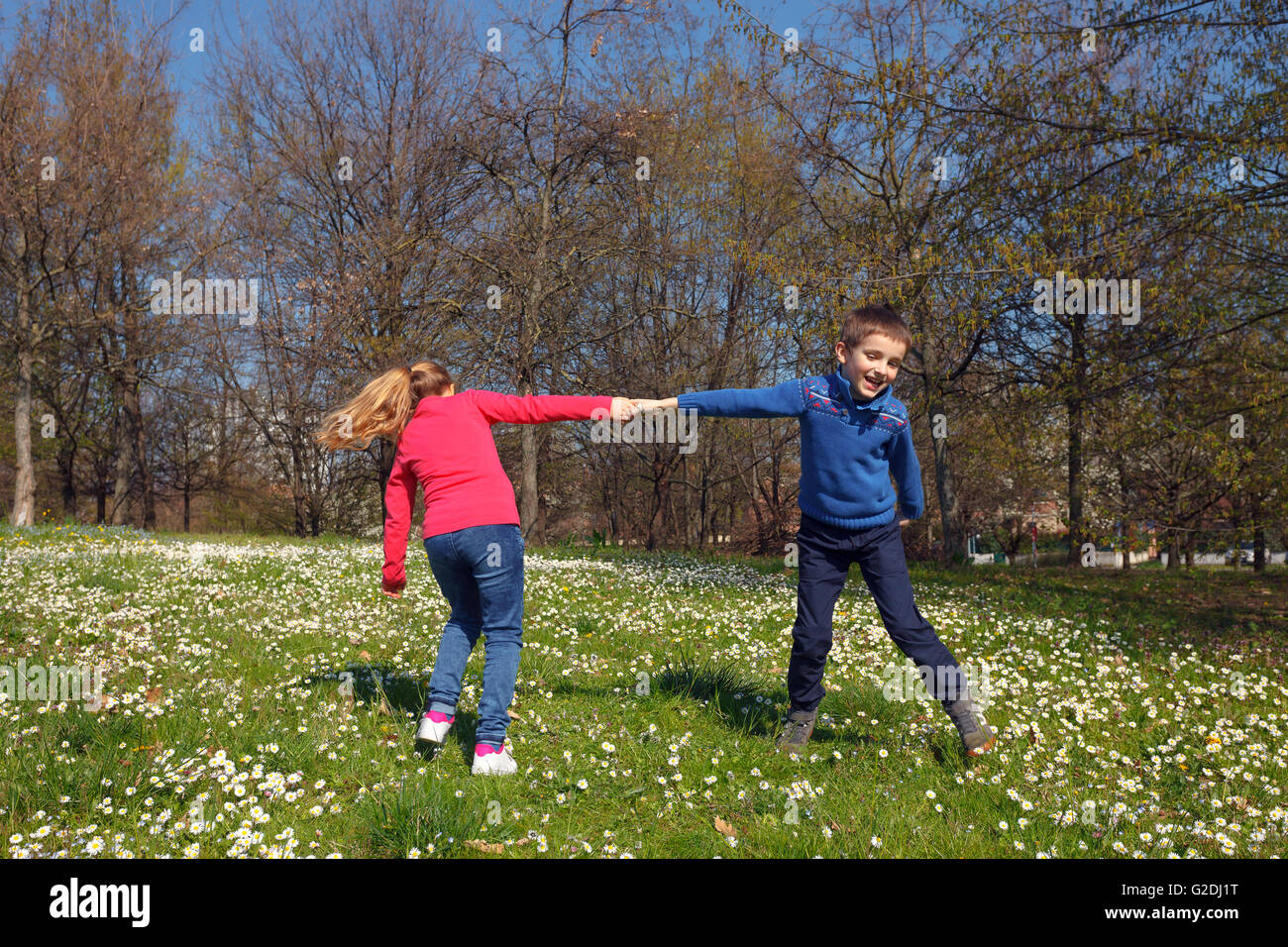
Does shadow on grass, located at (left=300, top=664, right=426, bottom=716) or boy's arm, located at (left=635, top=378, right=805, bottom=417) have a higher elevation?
boy's arm, located at (left=635, top=378, right=805, bottom=417)

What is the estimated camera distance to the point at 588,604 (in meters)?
8.27

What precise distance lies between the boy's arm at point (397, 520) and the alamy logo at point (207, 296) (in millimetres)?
22317

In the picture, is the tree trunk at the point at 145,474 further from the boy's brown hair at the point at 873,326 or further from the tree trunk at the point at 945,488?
the boy's brown hair at the point at 873,326

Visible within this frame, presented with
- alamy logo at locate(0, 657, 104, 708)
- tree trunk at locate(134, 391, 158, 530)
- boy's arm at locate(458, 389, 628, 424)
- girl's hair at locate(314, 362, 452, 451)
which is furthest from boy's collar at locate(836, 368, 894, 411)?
tree trunk at locate(134, 391, 158, 530)

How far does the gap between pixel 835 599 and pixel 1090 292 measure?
7.33 meters

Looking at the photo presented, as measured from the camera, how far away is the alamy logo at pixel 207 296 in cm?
2384

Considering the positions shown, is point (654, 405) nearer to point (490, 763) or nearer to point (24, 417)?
point (490, 763)

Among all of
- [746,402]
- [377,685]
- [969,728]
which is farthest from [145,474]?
[969,728]

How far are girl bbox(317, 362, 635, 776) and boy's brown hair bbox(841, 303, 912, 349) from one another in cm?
119

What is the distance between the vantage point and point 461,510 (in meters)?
4.21

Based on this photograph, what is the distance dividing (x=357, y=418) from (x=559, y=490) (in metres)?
24.9

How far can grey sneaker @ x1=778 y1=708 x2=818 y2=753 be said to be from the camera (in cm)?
439

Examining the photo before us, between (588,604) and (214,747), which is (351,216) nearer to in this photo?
(588,604)
